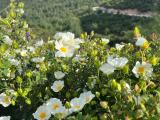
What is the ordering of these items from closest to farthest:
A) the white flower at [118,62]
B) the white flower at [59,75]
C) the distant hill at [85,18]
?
the white flower at [118,62]
the white flower at [59,75]
the distant hill at [85,18]

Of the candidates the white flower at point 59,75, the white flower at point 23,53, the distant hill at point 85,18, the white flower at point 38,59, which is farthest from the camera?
the distant hill at point 85,18

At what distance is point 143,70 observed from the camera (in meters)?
2.47

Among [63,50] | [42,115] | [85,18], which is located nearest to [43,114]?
[42,115]

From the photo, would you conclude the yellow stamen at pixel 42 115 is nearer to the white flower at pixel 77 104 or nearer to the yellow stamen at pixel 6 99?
the white flower at pixel 77 104

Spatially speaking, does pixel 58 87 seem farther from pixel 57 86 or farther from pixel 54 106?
pixel 54 106

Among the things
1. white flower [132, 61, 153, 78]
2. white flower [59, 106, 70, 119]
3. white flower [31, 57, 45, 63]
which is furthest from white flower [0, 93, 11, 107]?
white flower [132, 61, 153, 78]

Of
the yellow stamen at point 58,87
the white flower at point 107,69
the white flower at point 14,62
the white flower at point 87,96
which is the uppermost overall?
the white flower at point 107,69

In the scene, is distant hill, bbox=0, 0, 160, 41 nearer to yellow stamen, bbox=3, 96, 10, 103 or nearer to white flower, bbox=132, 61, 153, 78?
yellow stamen, bbox=3, 96, 10, 103

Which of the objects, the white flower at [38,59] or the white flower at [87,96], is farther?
the white flower at [38,59]

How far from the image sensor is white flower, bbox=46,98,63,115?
96.7 inches

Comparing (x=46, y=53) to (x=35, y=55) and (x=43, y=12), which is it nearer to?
(x=35, y=55)

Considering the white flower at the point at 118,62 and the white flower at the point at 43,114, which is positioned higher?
the white flower at the point at 118,62

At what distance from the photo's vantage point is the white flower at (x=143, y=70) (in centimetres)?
246

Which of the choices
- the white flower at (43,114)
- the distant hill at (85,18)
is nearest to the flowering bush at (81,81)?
the white flower at (43,114)
